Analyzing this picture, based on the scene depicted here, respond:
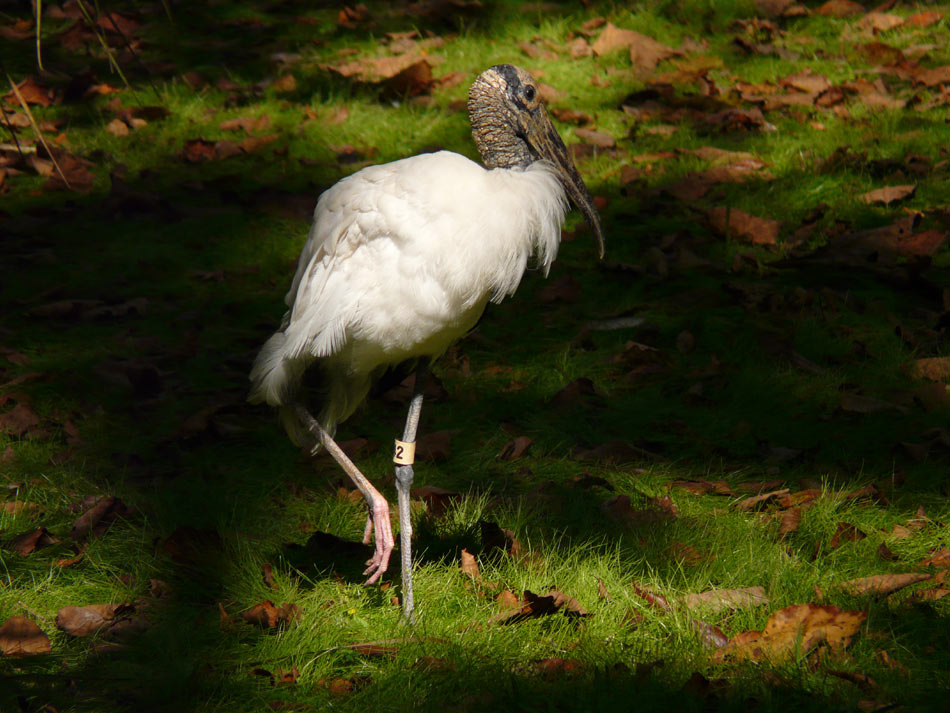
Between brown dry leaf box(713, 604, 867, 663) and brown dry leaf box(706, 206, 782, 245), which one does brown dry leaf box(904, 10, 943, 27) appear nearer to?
brown dry leaf box(706, 206, 782, 245)

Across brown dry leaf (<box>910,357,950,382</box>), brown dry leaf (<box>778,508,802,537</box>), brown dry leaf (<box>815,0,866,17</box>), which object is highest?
brown dry leaf (<box>815,0,866,17</box>)

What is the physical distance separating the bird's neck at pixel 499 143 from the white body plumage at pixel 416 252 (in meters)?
0.07

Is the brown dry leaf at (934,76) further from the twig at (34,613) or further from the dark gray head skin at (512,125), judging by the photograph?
the twig at (34,613)

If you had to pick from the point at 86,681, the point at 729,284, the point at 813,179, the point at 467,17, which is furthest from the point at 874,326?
the point at 467,17

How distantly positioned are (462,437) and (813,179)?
9.05 ft

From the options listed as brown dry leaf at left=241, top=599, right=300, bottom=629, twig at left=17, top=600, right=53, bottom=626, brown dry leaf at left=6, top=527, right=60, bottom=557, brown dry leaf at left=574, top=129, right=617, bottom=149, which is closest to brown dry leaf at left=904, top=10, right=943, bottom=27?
brown dry leaf at left=574, top=129, right=617, bottom=149

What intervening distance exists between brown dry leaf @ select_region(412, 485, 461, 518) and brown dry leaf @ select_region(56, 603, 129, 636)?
1.13 meters

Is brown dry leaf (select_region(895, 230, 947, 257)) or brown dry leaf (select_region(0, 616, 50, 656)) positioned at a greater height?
brown dry leaf (select_region(895, 230, 947, 257))

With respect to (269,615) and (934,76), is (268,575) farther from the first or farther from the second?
(934,76)

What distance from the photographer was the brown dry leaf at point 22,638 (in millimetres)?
3104

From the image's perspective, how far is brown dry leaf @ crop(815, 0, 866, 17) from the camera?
7594 millimetres

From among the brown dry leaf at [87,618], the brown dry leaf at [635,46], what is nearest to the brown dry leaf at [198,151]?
the brown dry leaf at [635,46]

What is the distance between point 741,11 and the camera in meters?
7.73

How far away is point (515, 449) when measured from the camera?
168 inches
